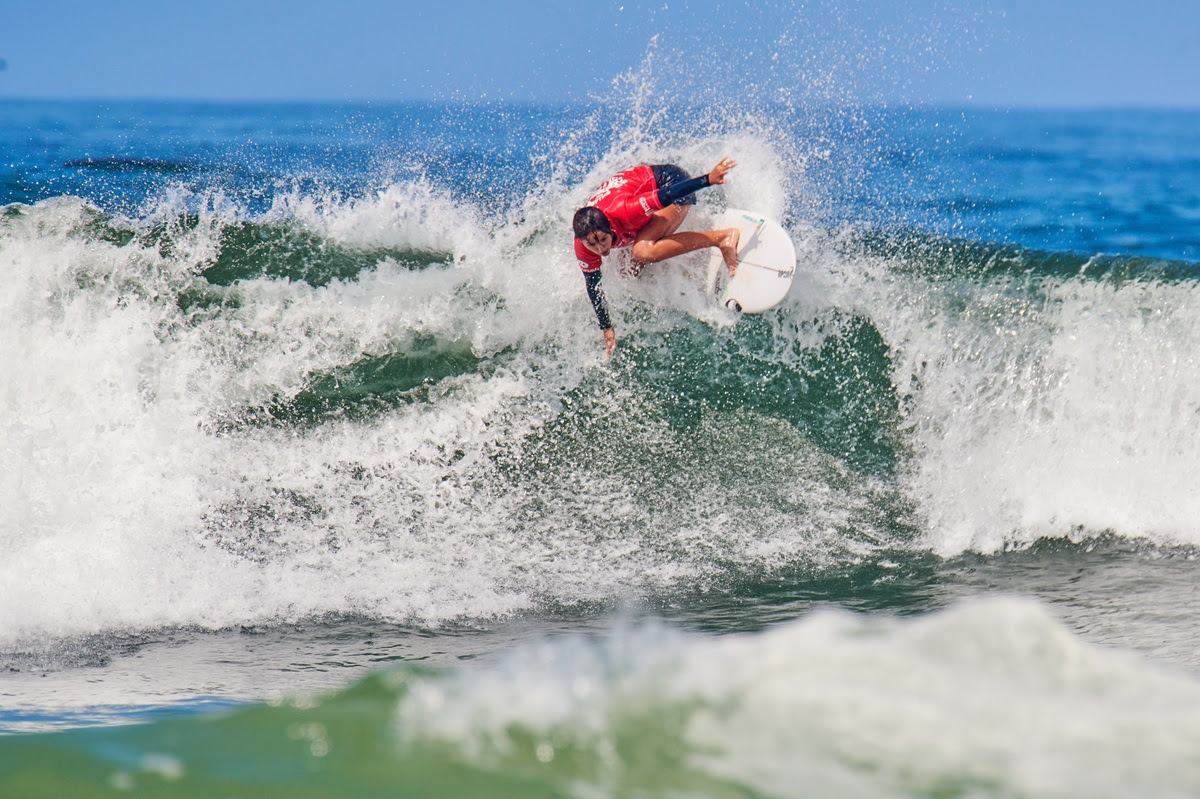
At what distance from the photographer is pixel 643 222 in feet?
20.5

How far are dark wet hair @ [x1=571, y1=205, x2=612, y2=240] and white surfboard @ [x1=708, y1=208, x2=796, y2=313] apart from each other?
1209 millimetres

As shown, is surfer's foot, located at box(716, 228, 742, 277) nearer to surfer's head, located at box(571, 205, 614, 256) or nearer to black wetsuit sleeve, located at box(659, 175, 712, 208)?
black wetsuit sleeve, located at box(659, 175, 712, 208)

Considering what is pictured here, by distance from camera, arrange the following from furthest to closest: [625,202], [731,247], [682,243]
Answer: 1. [731,247]
2. [682,243]
3. [625,202]

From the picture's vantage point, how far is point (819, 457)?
22.0 feet

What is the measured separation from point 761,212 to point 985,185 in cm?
1190

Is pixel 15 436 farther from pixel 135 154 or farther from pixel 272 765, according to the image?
pixel 135 154

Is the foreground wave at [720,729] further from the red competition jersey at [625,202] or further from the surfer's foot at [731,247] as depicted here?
the surfer's foot at [731,247]

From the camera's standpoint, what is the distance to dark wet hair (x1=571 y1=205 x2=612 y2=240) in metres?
5.77

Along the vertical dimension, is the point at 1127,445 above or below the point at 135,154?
below

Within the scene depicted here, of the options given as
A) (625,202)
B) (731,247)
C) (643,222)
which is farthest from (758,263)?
(625,202)

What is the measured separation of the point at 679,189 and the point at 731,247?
2.38 feet

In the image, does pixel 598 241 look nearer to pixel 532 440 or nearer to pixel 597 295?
pixel 597 295

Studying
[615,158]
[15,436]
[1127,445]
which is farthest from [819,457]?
[15,436]

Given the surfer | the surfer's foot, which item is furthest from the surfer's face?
the surfer's foot
